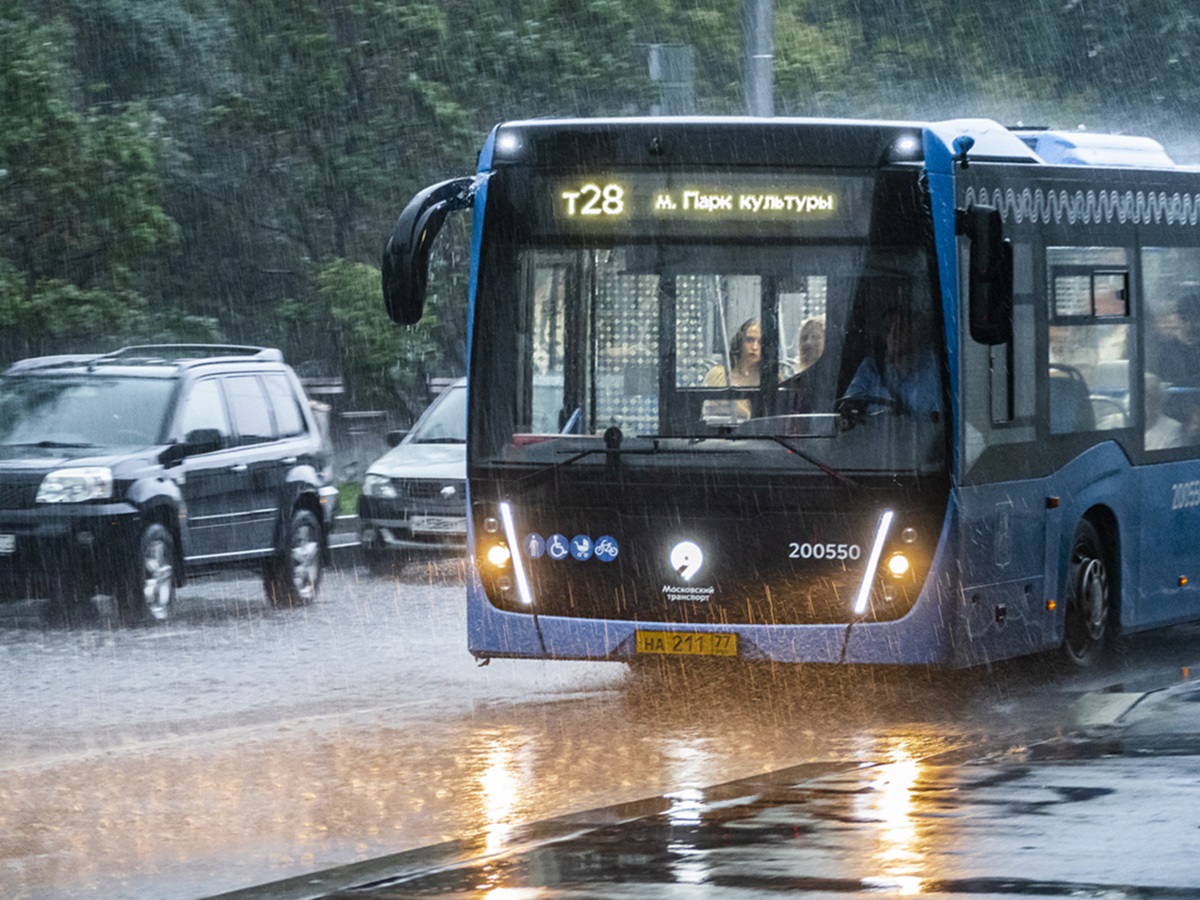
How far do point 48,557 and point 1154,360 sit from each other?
6765 mm

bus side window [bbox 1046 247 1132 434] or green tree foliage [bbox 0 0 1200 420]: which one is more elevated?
green tree foliage [bbox 0 0 1200 420]

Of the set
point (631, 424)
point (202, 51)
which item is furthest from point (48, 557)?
point (202, 51)

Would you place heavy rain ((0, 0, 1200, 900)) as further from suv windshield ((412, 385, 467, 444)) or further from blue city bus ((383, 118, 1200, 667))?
suv windshield ((412, 385, 467, 444))

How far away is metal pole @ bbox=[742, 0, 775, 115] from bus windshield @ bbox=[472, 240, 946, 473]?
8521 millimetres

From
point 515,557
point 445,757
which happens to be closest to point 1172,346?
point 515,557

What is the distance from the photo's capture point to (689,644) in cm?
1196

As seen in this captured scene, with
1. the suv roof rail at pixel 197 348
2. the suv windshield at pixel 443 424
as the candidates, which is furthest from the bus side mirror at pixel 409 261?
the suv windshield at pixel 443 424

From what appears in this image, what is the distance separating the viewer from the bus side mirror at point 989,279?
11.7 meters

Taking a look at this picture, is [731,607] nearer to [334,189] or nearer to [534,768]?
[534,768]

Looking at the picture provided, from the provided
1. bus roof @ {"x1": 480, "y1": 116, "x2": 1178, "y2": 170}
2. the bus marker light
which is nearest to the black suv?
bus roof @ {"x1": 480, "y1": 116, "x2": 1178, "y2": 170}

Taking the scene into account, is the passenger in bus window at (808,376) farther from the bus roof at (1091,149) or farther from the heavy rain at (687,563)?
the bus roof at (1091,149)

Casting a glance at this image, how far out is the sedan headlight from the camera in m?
20.5

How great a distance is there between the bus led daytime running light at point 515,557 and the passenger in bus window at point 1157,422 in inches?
152

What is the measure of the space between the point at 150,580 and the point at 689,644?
560 cm
